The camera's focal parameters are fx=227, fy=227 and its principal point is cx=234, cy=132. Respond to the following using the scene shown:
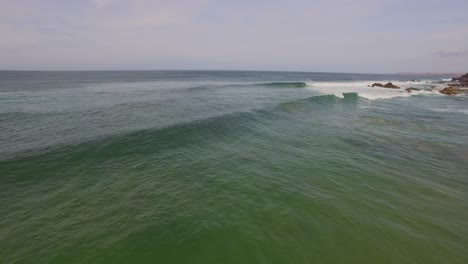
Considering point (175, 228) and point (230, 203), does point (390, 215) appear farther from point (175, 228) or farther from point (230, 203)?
point (175, 228)

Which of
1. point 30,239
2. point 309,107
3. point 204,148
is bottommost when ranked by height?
point 30,239

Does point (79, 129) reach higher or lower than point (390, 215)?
higher

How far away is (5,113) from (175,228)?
24305mm

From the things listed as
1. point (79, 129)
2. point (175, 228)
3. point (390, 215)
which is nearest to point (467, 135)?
point (390, 215)

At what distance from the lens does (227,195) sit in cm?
861

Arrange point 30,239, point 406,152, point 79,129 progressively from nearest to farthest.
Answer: point 30,239 < point 406,152 < point 79,129

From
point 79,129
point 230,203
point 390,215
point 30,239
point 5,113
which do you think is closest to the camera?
point 30,239

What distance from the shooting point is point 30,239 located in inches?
252

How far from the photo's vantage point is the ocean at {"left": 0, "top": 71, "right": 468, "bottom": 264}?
606 cm

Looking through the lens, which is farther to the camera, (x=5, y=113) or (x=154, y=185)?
(x=5, y=113)

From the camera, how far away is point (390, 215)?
746 cm

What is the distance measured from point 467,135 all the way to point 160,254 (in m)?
22.5

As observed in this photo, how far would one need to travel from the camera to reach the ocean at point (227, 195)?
6.06 m

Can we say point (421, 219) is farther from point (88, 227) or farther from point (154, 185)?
point (88, 227)
